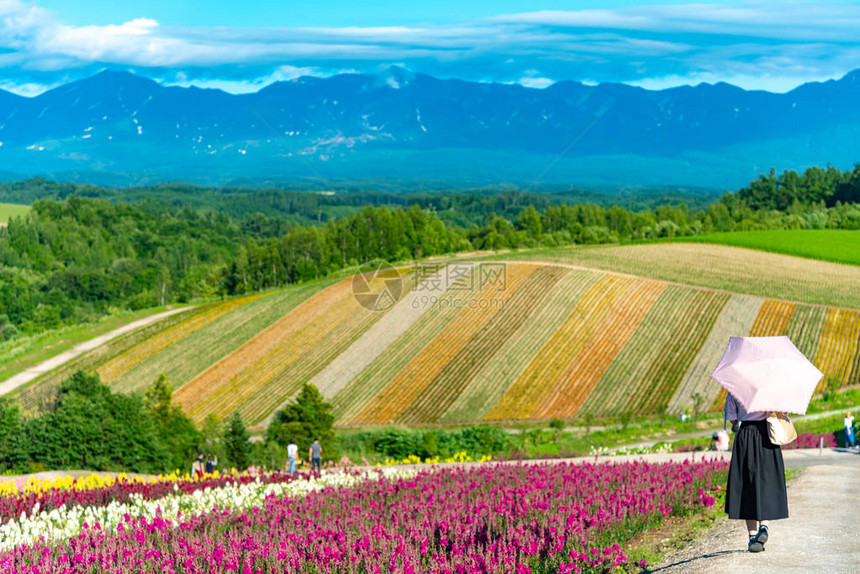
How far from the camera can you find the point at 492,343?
212 ft

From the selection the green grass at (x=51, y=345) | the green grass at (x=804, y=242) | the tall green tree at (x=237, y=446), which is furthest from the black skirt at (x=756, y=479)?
the green grass at (x=804, y=242)

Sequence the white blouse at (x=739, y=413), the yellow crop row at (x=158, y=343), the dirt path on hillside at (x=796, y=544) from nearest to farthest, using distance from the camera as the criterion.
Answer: the dirt path on hillside at (x=796, y=544) < the white blouse at (x=739, y=413) < the yellow crop row at (x=158, y=343)

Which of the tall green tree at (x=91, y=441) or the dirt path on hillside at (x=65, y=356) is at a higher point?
the tall green tree at (x=91, y=441)

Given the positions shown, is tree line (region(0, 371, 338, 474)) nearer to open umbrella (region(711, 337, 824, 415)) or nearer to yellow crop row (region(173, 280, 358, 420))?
yellow crop row (region(173, 280, 358, 420))

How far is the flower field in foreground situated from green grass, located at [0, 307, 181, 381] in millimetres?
67831

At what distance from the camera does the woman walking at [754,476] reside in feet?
35.4

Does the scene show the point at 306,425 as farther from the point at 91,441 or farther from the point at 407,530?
the point at 407,530

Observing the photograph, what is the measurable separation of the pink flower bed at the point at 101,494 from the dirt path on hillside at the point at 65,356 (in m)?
57.0

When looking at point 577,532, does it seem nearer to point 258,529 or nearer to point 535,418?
point 258,529

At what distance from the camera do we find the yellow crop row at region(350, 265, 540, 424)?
55969 millimetres

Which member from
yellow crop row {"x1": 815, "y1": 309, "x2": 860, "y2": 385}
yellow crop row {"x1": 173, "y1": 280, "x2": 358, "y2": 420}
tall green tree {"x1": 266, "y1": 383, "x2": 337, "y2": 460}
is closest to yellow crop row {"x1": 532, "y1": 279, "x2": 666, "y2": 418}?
yellow crop row {"x1": 815, "y1": 309, "x2": 860, "y2": 385}

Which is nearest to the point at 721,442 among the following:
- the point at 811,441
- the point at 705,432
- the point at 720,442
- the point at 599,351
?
the point at 720,442

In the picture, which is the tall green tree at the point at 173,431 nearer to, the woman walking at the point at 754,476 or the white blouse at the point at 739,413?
the woman walking at the point at 754,476

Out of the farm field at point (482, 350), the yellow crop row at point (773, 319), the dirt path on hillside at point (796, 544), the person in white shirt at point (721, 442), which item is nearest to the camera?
the dirt path on hillside at point (796, 544)
